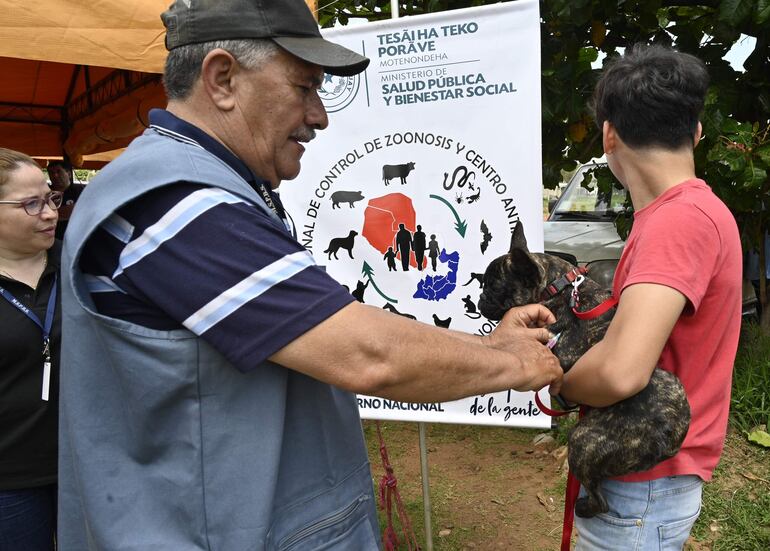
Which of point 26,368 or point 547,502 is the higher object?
point 26,368

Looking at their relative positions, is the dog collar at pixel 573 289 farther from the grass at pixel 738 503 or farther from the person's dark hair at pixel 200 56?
the grass at pixel 738 503

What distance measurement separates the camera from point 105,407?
1.38m

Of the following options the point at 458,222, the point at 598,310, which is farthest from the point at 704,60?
the point at 598,310

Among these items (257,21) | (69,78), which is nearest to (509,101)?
(257,21)

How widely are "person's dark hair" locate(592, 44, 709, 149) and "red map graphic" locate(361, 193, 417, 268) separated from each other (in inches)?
65.4

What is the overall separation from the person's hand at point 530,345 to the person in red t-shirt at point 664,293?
13 centimetres

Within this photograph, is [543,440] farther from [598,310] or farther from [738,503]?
[598,310]

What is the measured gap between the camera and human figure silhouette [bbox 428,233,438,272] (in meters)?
3.38

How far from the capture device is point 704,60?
466cm

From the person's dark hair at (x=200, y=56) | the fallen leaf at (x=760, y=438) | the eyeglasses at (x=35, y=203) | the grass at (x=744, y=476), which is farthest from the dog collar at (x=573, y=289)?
the fallen leaf at (x=760, y=438)

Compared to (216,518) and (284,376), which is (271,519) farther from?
(284,376)

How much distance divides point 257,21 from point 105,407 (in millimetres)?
908

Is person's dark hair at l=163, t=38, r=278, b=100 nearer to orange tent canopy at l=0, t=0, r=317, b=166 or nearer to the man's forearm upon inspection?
the man's forearm

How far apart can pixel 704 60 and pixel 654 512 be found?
3.94 m
